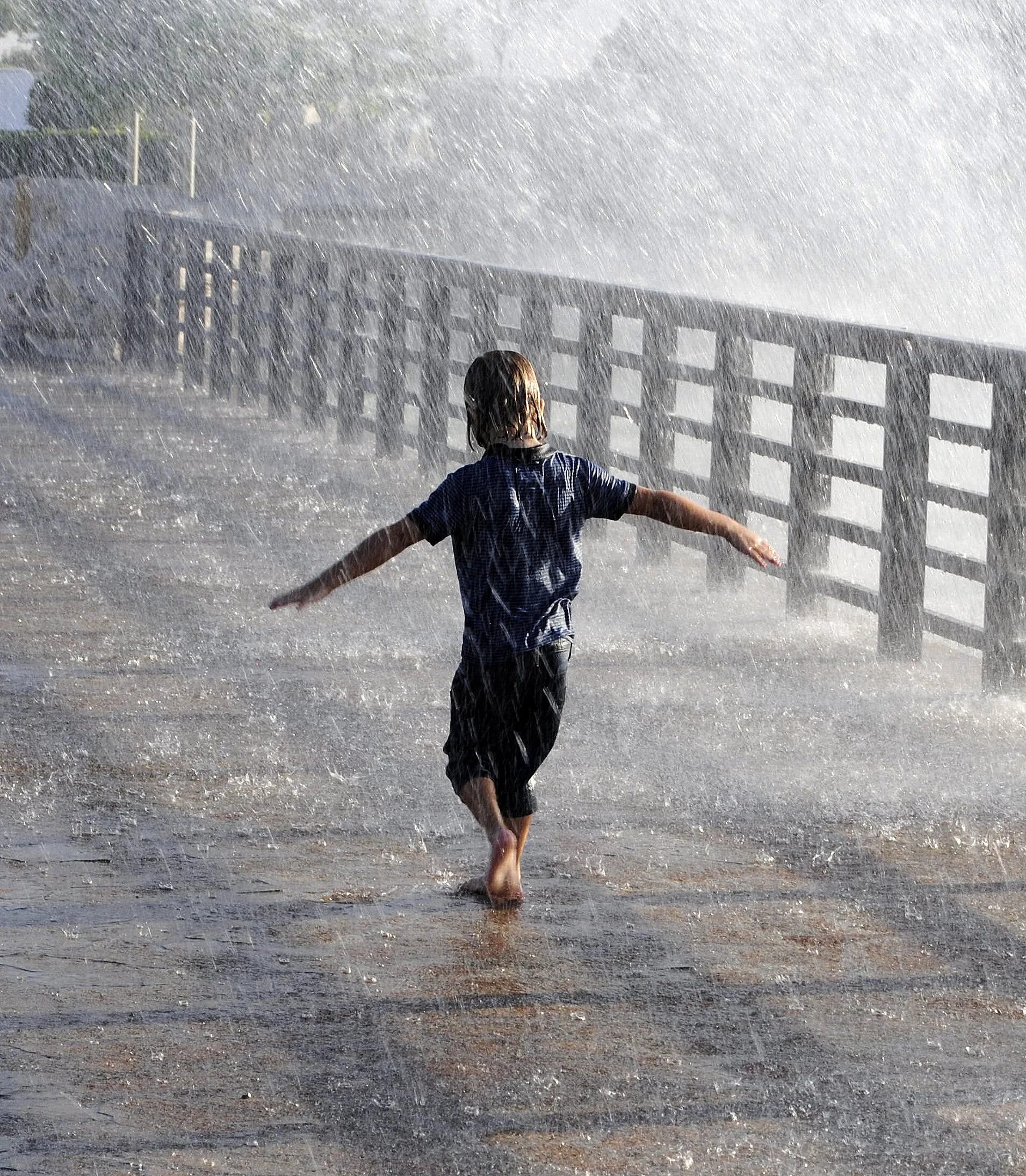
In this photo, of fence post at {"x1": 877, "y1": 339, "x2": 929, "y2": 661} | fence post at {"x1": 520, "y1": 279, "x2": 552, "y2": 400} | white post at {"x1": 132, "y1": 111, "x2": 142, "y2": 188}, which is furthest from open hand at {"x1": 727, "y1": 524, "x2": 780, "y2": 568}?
white post at {"x1": 132, "y1": 111, "x2": 142, "y2": 188}

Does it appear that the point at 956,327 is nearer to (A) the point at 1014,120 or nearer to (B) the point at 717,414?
(A) the point at 1014,120

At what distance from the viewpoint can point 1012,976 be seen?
15.4 ft

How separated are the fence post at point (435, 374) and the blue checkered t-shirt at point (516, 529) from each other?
9.20m

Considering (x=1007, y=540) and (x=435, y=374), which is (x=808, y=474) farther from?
(x=435, y=374)

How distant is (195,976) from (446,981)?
0.54m

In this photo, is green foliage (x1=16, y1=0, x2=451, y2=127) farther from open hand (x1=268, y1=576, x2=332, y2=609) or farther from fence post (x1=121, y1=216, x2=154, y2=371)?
open hand (x1=268, y1=576, x2=332, y2=609)

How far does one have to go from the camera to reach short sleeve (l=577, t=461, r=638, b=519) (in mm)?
5023

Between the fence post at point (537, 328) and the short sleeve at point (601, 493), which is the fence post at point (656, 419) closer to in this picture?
the fence post at point (537, 328)

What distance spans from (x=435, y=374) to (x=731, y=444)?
4.46 m

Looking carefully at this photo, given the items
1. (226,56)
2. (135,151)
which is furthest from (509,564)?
(226,56)

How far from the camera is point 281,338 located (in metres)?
18.0

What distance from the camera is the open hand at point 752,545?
5027mm

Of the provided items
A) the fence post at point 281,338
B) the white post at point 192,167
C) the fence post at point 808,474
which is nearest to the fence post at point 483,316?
the fence post at point 281,338

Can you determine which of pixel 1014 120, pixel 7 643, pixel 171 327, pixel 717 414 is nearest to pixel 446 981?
pixel 7 643
